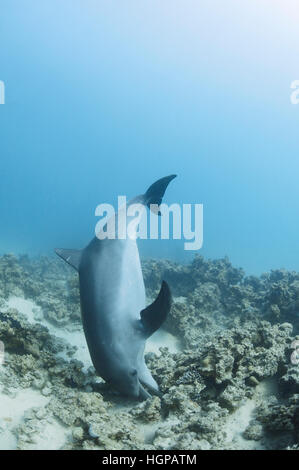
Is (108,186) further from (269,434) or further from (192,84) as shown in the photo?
(269,434)

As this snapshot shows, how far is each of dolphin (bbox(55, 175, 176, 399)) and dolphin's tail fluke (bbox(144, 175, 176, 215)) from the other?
939 mm

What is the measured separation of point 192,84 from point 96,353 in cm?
14319

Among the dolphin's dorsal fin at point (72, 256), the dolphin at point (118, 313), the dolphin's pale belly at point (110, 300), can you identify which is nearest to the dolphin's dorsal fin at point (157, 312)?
the dolphin at point (118, 313)

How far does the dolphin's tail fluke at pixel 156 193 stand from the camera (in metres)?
5.11

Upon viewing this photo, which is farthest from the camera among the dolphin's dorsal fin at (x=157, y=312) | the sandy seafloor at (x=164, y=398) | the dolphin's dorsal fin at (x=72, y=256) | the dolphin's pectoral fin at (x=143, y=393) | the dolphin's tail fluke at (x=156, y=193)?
the dolphin's tail fluke at (x=156, y=193)

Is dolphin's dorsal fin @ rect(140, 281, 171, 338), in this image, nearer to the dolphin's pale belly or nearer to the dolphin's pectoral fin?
the dolphin's pale belly

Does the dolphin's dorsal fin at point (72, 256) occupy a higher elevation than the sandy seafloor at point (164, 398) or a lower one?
higher

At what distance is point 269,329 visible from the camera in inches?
192

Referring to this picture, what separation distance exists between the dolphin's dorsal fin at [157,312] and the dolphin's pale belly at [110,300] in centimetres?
15

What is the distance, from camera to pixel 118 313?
154 inches

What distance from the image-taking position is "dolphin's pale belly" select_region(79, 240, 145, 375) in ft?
12.5

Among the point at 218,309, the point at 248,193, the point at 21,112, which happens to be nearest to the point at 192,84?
the point at 248,193

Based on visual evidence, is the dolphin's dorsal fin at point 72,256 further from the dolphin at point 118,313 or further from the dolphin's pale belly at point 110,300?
the dolphin's pale belly at point 110,300

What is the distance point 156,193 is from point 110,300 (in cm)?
197
